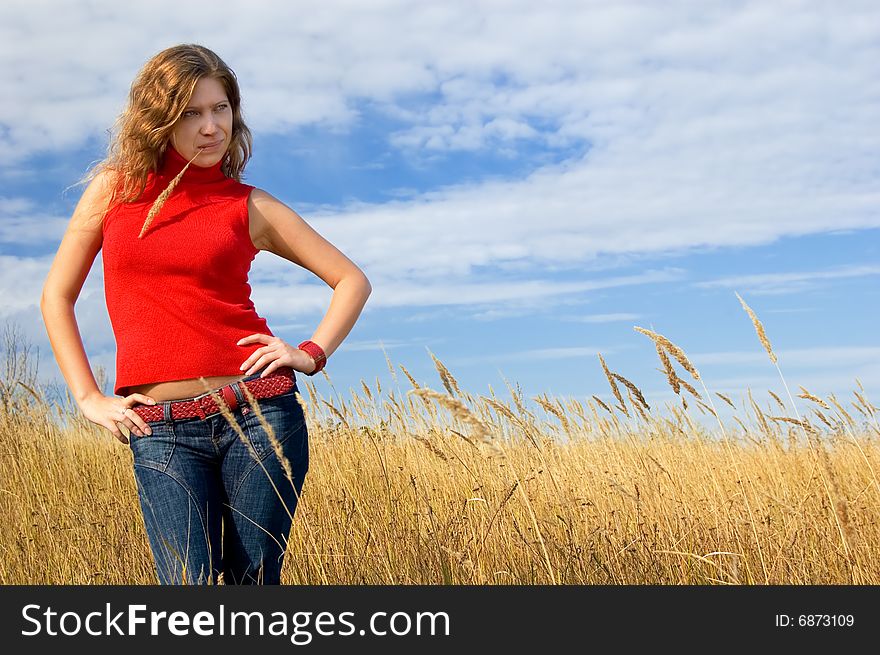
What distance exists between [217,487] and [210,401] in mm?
277

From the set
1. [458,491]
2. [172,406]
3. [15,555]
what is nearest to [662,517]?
[458,491]

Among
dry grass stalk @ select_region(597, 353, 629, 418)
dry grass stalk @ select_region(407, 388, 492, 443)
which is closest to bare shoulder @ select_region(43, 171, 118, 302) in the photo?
dry grass stalk @ select_region(407, 388, 492, 443)

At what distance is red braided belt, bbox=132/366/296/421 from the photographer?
2100 millimetres

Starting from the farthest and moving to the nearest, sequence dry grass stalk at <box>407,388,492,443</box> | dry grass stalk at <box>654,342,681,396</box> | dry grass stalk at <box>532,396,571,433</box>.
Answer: dry grass stalk at <box>532,396,571,433</box>
dry grass stalk at <box>654,342,681,396</box>
dry grass stalk at <box>407,388,492,443</box>

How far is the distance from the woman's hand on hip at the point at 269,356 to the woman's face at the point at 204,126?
589 millimetres

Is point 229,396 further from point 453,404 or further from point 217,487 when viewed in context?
point 453,404

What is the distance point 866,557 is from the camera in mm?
3467

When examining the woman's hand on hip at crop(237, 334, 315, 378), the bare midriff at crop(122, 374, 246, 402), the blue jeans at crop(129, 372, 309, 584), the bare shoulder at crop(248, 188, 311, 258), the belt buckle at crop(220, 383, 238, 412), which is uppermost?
the bare shoulder at crop(248, 188, 311, 258)

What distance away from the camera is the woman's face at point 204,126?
7.63 ft

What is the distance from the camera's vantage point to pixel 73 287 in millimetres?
2330

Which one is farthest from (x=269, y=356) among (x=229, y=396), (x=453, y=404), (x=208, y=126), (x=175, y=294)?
(x=208, y=126)

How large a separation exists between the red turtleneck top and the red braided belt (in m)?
0.07

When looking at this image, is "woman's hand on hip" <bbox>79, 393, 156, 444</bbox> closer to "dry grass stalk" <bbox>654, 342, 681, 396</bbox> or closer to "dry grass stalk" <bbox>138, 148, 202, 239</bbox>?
"dry grass stalk" <bbox>138, 148, 202, 239</bbox>

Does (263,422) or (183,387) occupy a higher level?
(183,387)
